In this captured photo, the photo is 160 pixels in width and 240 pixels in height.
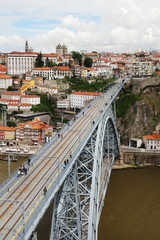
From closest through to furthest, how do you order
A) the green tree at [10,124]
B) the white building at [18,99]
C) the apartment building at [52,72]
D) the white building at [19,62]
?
the green tree at [10,124] → the white building at [18,99] → the apartment building at [52,72] → the white building at [19,62]

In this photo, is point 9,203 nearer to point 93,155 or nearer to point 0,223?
point 0,223

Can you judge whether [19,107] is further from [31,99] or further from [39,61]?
[39,61]

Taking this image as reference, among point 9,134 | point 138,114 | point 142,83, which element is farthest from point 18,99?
point 138,114

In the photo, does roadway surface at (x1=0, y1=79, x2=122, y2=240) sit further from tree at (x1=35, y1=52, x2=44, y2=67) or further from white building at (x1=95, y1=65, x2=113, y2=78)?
white building at (x1=95, y1=65, x2=113, y2=78)

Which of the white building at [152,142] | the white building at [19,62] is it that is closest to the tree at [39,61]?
the white building at [19,62]

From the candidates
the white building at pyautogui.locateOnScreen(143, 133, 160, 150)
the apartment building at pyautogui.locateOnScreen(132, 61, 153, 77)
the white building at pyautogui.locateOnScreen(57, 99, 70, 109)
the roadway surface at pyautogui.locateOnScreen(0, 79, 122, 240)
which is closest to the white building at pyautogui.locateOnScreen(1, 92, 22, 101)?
the white building at pyautogui.locateOnScreen(57, 99, 70, 109)

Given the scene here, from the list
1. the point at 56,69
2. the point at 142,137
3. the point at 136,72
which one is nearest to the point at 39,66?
the point at 56,69

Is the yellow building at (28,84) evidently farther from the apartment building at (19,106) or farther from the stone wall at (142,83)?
the stone wall at (142,83)
